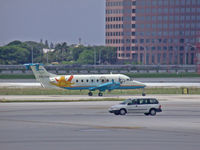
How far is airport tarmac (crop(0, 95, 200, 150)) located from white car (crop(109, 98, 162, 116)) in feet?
1.82

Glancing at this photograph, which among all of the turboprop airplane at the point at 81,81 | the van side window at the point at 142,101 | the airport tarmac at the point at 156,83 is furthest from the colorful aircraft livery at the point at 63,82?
the van side window at the point at 142,101

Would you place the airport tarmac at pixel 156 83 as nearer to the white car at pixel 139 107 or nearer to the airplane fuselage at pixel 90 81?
the airplane fuselage at pixel 90 81

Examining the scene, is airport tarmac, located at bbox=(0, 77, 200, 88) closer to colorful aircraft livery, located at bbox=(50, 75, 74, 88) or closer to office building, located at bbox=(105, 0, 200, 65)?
colorful aircraft livery, located at bbox=(50, 75, 74, 88)

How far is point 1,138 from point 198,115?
757 inches

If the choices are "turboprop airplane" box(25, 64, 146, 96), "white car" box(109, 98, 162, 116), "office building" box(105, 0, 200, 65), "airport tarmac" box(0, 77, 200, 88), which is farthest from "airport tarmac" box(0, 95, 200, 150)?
"office building" box(105, 0, 200, 65)

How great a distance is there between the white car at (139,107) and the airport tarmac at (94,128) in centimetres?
55

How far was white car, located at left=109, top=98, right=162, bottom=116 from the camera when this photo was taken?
Answer: 135 ft

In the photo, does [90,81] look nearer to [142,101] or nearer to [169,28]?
[142,101]

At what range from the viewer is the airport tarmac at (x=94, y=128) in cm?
2722

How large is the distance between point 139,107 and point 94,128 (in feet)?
29.4

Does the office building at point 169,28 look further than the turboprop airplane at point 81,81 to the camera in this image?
Yes

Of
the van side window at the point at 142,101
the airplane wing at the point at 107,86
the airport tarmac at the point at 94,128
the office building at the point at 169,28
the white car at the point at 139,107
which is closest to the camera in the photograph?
the airport tarmac at the point at 94,128

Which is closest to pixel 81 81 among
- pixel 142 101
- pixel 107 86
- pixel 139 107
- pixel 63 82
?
pixel 63 82

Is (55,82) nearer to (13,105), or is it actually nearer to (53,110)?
(13,105)
